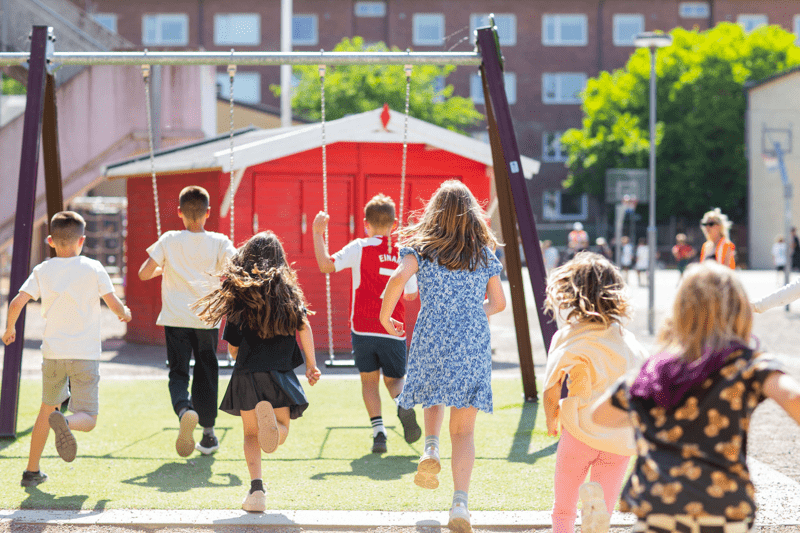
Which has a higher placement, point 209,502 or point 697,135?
point 697,135

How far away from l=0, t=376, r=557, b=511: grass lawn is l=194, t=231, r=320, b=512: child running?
447 mm

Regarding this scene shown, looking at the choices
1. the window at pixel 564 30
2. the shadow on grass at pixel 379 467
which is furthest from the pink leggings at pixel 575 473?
the window at pixel 564 30

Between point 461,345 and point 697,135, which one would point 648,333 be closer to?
point 461,345

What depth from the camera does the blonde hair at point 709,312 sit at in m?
2.60

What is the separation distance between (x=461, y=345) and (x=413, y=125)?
8.13 m

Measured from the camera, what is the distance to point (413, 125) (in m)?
12.2

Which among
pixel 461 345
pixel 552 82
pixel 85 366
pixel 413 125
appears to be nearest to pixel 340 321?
pixel 413 125

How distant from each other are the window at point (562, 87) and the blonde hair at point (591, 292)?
46.5m

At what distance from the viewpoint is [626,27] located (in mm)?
48062

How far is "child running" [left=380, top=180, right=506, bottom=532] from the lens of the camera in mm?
4344

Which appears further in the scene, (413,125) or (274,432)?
(413,125)

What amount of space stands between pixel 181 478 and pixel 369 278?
1741 millimetres

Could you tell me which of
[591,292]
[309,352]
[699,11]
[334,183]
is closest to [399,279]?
[309,352]

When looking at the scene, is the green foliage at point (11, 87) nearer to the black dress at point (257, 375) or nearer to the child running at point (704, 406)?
the black dress at point (257, 375)
